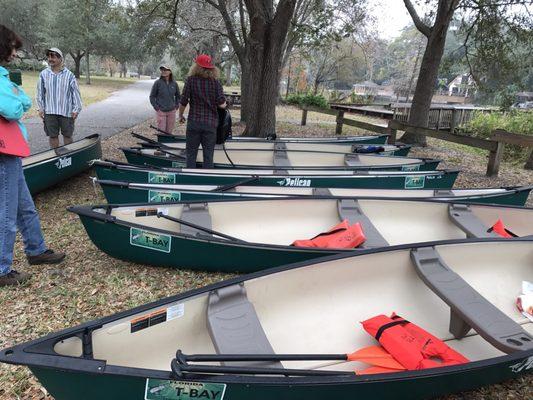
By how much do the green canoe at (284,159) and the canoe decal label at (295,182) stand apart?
0.95m

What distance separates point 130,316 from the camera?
2375 mm

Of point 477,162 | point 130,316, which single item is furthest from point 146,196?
point 477,162

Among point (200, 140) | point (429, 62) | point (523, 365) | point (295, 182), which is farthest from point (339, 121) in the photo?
point (523, 365)

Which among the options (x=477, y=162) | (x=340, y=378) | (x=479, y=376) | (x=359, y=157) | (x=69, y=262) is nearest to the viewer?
(x=340, y=378)

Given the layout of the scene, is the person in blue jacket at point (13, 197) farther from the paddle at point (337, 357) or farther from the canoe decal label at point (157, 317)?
the paddle at point (337, 357)

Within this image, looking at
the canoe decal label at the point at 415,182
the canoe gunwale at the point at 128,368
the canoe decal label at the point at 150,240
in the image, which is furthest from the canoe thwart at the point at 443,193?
the canoe decal label at the point at 150,240

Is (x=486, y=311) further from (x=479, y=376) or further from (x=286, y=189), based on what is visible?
(x=286, y=189)

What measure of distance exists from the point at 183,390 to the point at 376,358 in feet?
4.53

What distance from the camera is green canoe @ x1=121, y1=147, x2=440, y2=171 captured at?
22.5 feet

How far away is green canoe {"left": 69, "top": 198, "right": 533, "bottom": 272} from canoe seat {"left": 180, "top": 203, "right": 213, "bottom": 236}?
0.04 feet

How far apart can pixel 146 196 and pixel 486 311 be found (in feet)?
12.1

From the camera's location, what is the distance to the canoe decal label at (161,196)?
16.0 feet

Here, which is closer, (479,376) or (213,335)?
(479,376)

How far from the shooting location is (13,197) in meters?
3.45
